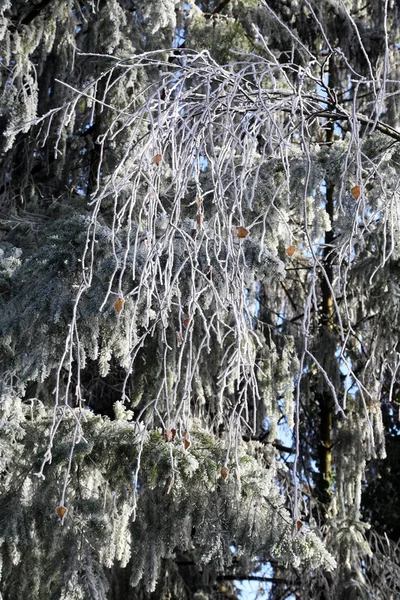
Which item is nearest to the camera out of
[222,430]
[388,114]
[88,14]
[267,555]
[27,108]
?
[267,555]

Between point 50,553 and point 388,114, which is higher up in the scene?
point 388,114

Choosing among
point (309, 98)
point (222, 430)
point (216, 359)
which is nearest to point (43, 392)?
point (216, 359)

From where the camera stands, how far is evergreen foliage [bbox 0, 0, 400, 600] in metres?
2.22

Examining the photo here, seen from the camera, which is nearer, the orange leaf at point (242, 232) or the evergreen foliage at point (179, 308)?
the orange leaf at point (242, 232)

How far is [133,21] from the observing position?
5.36m

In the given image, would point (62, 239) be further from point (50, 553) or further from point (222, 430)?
point (222, 430)

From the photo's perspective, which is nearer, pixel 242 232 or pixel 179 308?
pixel 242 232

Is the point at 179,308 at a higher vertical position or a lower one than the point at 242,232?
higher

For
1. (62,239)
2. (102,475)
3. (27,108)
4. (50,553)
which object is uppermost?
(27,108)

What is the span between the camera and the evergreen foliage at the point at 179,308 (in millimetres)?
2219

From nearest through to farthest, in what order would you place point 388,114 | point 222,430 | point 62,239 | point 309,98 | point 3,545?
point 309,98 < point 62,239 < point 3,545 < point 222,430 < point 388,114

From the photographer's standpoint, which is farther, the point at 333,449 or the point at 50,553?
the point at 333,449

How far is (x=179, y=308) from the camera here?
7.87 ft

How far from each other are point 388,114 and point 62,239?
11.4 ft
